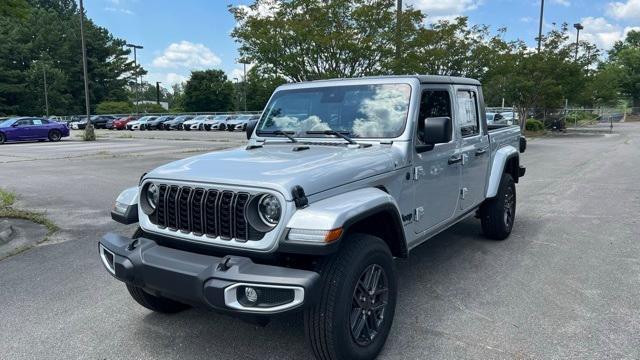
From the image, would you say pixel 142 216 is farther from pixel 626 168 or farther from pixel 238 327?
pixel 626 168

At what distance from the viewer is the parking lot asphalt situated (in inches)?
135

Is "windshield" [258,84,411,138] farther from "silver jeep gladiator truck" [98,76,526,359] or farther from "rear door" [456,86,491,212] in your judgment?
"rear door" [456,86,491,212]

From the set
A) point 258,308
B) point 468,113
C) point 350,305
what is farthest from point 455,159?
point 258,308

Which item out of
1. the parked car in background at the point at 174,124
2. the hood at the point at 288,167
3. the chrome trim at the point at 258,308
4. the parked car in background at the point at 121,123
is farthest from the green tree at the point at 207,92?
the chrome trim at the point at 258,308

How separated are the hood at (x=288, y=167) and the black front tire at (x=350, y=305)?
1.43 ft

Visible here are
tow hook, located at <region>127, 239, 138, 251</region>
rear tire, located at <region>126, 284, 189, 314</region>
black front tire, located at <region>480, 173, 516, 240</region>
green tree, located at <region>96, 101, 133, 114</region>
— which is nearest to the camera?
tow hook, located at <region>127, 239, 138, 251</region>

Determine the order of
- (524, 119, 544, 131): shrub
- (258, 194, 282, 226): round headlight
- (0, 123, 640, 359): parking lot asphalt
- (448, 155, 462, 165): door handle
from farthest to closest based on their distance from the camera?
(524, 119, 544, 131): shrub, (448, 155, 462, 165): door handle, (0, 123, 640, 359): parking lot asphalt, (258, 194, 282, 226): round headlight

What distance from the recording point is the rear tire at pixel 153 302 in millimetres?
3805

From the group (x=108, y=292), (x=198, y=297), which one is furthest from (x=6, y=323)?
(x=198, y=297)

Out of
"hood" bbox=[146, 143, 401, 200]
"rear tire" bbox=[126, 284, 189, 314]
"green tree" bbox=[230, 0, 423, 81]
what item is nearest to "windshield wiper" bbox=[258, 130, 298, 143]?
"hood" bbox=[146, 143, 401, 200]

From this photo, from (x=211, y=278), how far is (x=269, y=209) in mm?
509

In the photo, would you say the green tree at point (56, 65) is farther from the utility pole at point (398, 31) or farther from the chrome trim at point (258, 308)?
the chrome trim at point (258, 308)

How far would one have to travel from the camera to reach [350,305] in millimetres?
2910

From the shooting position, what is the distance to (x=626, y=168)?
13.5m
